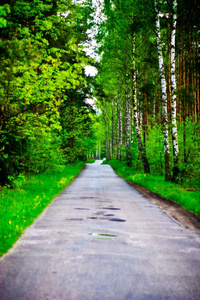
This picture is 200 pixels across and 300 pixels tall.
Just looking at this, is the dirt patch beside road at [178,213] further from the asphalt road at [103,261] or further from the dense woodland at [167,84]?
the dense woodland at [167,84]

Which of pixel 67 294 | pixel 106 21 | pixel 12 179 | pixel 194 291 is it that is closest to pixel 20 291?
pixel 67 294

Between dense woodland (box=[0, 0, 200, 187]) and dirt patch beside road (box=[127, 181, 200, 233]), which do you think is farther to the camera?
dense woodland (box=[0, 0, 200, 187])

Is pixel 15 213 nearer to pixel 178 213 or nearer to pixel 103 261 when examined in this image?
pixel 103 261

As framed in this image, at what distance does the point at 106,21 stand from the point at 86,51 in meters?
9.62

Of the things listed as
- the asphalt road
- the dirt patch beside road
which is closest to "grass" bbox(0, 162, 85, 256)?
the asphalt road

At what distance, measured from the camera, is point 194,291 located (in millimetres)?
3666

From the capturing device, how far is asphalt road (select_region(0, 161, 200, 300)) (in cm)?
363

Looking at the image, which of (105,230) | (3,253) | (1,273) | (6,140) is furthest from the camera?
(6,140)

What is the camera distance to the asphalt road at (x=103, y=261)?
3635 mm

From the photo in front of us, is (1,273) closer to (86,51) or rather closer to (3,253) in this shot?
(3,253)

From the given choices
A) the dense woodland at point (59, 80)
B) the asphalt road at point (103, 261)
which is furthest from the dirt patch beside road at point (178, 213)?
the dense woodland at point (59, 80)

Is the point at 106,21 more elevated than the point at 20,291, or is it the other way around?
the point at 106,21

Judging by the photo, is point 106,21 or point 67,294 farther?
point 106,21

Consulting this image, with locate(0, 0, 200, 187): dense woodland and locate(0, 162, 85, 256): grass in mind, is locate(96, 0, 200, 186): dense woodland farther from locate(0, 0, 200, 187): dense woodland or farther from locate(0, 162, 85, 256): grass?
locate(0, 162, 85, 256): grass
